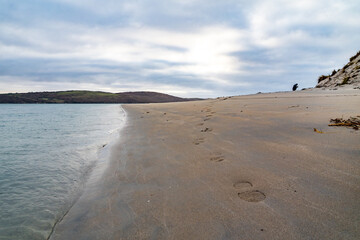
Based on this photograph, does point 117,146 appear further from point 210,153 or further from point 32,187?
point 210,153

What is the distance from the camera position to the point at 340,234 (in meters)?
1.28

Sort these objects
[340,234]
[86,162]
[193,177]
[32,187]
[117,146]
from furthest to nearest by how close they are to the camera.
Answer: [117,146] < [86,162] < [32,187] < [193,177] < [340,234]

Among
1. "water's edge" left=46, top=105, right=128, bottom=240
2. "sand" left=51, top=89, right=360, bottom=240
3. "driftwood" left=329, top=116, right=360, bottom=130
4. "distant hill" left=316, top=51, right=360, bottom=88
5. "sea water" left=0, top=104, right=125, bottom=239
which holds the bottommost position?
"sea water" left=0, top=104, right=125, bottom=239

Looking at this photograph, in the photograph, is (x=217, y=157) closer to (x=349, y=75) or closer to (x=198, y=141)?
(x=198, y=141)

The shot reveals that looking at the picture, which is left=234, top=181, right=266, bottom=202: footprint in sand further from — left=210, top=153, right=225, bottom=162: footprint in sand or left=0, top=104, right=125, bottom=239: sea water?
left=0, top=104, right=125, bottom=239: sea water

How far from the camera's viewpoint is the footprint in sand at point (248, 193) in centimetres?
188

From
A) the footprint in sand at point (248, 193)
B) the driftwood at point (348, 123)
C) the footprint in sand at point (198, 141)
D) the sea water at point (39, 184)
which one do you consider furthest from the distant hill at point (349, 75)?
the sea water at point (39, 184)

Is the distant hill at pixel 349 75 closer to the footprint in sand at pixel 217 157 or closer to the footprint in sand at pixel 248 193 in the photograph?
the footprint in sand at pixel 217 157

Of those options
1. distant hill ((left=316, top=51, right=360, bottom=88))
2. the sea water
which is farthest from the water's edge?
distant hill ((left=316, top=51, right=360, bottom=88))

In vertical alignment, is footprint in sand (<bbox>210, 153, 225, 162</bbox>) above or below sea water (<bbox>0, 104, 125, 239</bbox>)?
above

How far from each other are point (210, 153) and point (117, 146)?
275 cm

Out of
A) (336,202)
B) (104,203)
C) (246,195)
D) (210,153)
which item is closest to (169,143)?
(210,153)

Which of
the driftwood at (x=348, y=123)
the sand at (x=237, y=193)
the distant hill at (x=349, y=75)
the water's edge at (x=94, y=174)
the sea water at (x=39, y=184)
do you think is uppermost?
the distant hill at (x=349, y=75)

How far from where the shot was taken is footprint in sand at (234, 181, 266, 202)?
1.88 metres
